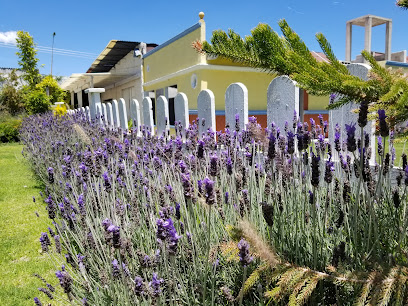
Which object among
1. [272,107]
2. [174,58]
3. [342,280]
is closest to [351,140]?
[342,280]

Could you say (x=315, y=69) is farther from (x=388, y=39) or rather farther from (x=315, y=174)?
(x=388, y=39)

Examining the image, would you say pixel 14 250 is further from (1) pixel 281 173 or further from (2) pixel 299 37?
(2) pixel 299 37

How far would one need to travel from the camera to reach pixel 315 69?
1.12m

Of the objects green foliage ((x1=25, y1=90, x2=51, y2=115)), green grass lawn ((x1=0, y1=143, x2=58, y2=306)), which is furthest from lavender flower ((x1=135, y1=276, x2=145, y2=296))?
green foliage ((x1=25, y1=90, x2=51, y2=115))

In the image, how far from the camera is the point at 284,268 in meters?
1.25

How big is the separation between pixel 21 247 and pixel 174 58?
1009 centimetres

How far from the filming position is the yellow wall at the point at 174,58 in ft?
35.7

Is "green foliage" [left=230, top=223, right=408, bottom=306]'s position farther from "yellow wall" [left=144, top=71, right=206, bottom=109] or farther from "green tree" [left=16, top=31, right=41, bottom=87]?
"green tree" [left=16, top=31, right=41, bottom=87]

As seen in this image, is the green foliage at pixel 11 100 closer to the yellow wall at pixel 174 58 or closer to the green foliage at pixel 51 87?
the green foliage at pixel 51 87

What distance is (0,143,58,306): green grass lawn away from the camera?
2.63 metres

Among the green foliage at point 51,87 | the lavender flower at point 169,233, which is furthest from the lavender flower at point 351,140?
the green foliage at point 51,87

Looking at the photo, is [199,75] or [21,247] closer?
[21,247]

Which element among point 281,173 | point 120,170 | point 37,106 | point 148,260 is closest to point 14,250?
point 120,170

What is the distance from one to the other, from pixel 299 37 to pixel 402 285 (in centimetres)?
90
